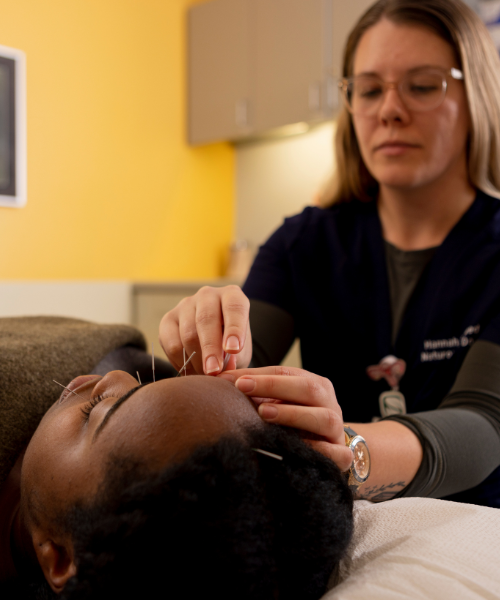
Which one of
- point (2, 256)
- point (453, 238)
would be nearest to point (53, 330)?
point (453, 238)

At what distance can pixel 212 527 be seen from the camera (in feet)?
1.33

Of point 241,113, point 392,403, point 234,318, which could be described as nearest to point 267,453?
point 234,318

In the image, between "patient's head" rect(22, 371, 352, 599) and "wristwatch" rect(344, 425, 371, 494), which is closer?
"patient's head" rect(22, 371, 352, 599)

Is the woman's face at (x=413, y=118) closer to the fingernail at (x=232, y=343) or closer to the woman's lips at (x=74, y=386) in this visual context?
the fingernail at (x=232, y=343)

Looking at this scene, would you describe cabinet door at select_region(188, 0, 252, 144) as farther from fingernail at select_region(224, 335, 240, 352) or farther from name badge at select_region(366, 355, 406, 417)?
fingernail at select_region(224, 335, 240, 352)

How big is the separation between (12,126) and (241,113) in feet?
3.94

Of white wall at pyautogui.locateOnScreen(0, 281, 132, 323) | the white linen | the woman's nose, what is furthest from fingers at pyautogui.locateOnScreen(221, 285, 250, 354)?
white wall at pyautogui.locateOnScreen(0, 281, 132, 323)

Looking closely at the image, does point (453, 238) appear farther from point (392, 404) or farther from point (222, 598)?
point (222, 598)

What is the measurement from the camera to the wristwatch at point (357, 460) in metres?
0.58

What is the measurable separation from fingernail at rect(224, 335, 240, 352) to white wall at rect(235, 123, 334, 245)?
252 cm

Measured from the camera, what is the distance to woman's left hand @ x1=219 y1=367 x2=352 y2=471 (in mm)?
498

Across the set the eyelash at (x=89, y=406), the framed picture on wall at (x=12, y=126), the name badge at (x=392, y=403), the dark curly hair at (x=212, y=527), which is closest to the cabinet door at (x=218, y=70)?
the framed picture on wall at (x=12, y=126)

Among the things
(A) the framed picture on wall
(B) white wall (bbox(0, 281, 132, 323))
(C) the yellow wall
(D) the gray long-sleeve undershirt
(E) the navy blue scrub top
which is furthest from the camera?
(C) the yellow wall

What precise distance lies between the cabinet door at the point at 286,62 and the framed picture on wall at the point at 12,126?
118 centimetres
